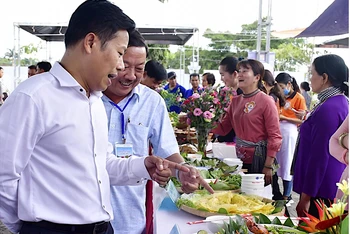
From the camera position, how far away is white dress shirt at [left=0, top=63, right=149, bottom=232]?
1071 mm

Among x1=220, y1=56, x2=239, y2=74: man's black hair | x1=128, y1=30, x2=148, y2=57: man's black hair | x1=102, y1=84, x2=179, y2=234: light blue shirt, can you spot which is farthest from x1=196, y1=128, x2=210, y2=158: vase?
x1=128, y1=30, x2=148, y2=57: man's black hair

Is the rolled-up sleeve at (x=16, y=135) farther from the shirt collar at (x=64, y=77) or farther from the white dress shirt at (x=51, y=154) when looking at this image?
the shirt collar at (x=64, y=77)

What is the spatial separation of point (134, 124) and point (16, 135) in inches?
31.1

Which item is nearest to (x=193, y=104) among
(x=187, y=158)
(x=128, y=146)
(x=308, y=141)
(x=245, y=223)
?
(x=187, y=158)

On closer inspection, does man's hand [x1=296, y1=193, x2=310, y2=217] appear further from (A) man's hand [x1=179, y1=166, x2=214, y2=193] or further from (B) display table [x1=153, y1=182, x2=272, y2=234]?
(A) man's hand [x1=179, y1=166, x2=214, y2=193]

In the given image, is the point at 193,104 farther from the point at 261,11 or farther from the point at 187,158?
the point at 261,11

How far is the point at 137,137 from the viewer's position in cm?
182

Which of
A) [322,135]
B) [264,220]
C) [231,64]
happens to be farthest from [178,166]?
[231,64]

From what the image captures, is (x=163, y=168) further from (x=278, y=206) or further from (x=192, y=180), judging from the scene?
(x=278, y=206)

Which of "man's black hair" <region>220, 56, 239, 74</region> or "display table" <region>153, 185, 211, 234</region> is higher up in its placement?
"man's black hair" <region>220, 56, 239, 74</region>

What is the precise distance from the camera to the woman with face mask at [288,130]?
183 inches

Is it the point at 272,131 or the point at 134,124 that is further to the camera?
the point at 272,131

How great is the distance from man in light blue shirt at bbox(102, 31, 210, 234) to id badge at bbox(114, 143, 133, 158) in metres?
0.05

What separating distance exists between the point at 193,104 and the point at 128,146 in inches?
53.5
